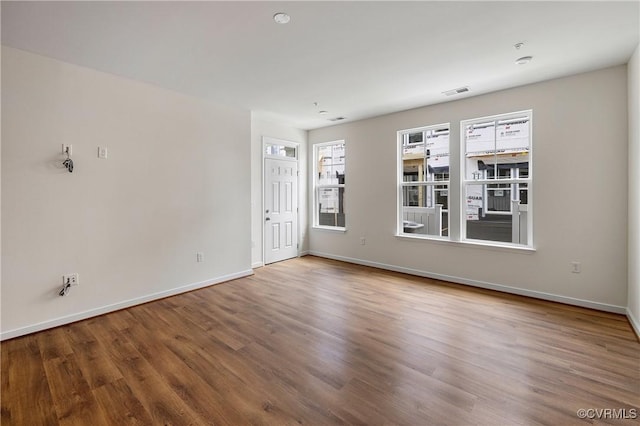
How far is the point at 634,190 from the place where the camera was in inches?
110

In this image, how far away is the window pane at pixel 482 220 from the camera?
410cm

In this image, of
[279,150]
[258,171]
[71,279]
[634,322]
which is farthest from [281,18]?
[634,322]

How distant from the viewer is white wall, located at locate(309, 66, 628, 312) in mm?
3100

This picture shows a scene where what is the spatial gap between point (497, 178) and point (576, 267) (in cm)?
136

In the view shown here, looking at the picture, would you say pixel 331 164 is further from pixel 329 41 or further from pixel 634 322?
pixel 634 322

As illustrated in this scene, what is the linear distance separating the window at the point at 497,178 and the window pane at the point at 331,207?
2367 millimetres

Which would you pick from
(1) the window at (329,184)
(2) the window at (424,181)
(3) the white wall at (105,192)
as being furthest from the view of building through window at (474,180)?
(3) the white wall at (105,192)

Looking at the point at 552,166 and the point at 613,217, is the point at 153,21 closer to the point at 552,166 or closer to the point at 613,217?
the point at 552,166

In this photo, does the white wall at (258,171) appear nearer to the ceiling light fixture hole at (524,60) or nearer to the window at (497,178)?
the window at (497,178)

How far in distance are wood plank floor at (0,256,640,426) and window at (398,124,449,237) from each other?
1528 mm

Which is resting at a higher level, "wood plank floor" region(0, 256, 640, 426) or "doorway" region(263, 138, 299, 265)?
"doorway" region(263, 138, 299, 265)

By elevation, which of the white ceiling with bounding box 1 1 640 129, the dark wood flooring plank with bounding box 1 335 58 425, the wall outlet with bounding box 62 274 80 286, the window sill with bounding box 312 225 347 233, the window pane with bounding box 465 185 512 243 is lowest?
the dark wood flooring plank with bounding box 1 335 58 425

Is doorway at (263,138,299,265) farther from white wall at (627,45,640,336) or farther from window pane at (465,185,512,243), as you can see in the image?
white wall at (627,45,640,336)

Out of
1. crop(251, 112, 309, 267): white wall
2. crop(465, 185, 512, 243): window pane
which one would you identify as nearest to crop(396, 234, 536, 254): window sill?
crop(465, 185, 512, 243): window pane
